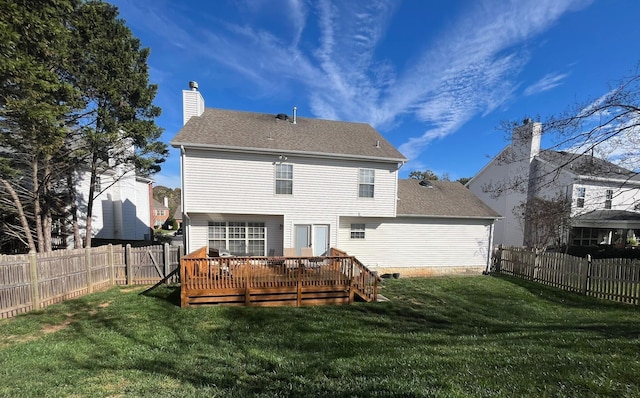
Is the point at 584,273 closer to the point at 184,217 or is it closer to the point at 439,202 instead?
the point at 439,202

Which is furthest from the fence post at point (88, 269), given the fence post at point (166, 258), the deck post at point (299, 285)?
the deck post at point (299, 285)

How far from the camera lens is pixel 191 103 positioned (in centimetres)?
1203

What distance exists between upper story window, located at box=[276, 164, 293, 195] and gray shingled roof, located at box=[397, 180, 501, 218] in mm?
5487

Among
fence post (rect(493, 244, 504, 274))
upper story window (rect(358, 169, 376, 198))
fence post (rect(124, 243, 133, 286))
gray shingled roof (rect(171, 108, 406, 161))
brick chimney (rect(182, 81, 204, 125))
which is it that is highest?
brick chimney (rect(182, 81, 204, 125))

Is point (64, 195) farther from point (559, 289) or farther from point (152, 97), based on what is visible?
point (559, 289)

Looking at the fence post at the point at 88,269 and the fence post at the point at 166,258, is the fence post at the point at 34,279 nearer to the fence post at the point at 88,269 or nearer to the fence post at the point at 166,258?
the fence post at the point at 88,269

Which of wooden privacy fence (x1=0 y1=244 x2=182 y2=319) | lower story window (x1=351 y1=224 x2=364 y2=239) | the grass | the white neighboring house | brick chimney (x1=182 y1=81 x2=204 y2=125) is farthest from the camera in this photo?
the white neighboring house

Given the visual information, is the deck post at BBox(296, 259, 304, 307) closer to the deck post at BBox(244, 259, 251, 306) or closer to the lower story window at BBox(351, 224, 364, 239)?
the deck post at BBox(244, 259, 251, 306)

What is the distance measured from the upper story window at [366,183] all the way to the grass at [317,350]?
510 cm

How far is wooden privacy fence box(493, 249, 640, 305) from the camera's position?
9.05m

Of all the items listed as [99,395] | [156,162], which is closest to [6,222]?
[156,162]

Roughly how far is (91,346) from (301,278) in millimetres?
4863

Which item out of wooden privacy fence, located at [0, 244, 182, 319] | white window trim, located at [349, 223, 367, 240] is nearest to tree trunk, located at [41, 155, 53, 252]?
wooden privacy fence, located at [0, 244, 182, 319]

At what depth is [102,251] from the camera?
9023mm
